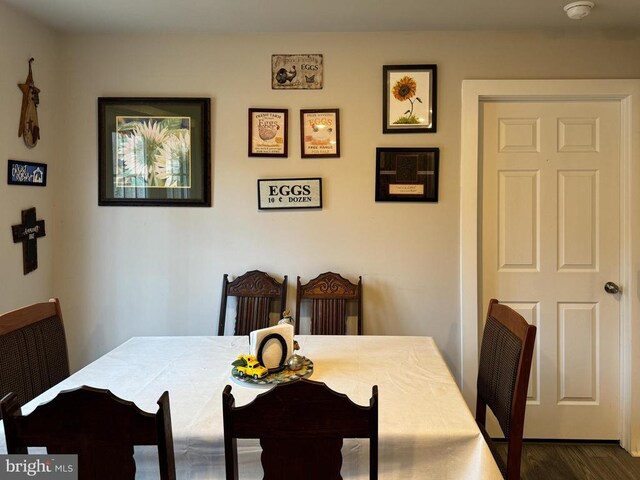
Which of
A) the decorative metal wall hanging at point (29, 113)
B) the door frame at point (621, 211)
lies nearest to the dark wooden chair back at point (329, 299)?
the door frame at point (621, 211)

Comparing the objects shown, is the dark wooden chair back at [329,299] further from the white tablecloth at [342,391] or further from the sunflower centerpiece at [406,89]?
the sunflower centerpiece at [406,89]

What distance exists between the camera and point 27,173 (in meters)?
2.29

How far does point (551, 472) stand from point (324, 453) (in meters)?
1.90

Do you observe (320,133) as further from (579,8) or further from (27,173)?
(27,173)

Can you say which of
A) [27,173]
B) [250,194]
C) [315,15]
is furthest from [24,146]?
[315,15]

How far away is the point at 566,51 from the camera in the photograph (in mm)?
2432

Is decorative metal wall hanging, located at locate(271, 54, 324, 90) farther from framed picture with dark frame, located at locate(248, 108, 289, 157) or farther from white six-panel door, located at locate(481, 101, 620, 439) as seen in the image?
white six-panel door, located at locate(481, 101, 620, 439)

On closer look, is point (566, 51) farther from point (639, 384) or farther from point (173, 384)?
point (173, 384)

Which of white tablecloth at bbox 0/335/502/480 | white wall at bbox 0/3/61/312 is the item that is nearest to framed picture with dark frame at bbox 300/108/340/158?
white tablecloth at bbox 0/335/502/480

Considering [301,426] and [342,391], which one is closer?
[301,426]

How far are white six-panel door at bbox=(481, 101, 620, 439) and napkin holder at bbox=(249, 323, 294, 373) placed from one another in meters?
1.46

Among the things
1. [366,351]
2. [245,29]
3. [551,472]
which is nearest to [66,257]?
[245,29]

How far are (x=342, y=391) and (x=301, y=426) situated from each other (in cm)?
52

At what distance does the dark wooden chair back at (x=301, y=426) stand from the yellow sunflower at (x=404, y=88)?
1.93 metres
